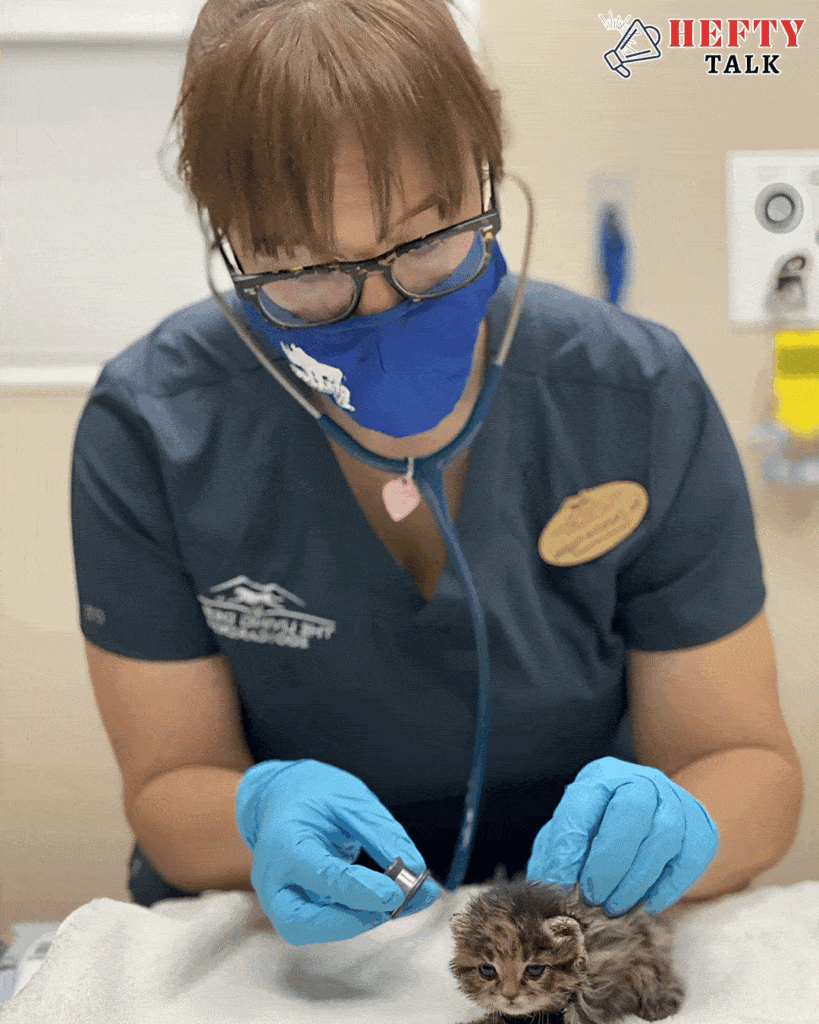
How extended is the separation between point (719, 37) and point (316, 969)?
3.55 feet

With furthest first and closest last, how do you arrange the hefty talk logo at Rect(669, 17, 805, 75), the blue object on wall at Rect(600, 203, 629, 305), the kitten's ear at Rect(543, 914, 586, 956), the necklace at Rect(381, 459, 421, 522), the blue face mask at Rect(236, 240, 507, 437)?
the blue object on wall at Rect(600, 203, 629, 305)
the hefty talk logo at Rect(669, 17, 805, 75)
the necklace at Rect(381, 459, 421, 522)
the blue face mask at Rect(236, 240, 507, 437)
the kitten's ear at Rect(543, 914, 586, 956)

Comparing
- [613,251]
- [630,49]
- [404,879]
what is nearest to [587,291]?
[613,251]

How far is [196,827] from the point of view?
96 centimetres

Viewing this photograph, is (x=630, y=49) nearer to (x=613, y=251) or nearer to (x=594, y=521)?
(x=613, y=251)

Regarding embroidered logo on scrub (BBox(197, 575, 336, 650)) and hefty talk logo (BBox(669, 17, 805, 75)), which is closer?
embroidered logo on scrub (BBox(197, 575, 336, 650))

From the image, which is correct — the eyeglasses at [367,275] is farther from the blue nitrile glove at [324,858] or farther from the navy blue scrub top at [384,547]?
the blue nitrile glove at [324,858]

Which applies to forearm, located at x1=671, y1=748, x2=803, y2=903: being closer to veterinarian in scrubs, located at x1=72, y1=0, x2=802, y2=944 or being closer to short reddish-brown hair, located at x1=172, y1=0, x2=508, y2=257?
veterinarian in scrubs, located at x1=72, y1=0, x2=802, y2=944

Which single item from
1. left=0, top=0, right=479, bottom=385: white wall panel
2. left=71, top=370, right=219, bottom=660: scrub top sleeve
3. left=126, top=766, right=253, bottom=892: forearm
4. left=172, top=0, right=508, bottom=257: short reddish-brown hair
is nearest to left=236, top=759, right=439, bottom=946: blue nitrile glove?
left=126, top=766, right=253, bottom=892: forearm

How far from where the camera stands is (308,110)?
72 centimetres

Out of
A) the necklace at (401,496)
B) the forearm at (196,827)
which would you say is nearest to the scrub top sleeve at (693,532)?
the necklace at (401,496)

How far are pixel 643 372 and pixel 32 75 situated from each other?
2.70 ft

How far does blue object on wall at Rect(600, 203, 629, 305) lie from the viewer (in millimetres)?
1220

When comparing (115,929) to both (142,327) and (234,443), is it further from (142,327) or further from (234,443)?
(142,327)

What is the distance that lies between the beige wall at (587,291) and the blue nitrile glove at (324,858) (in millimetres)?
515
